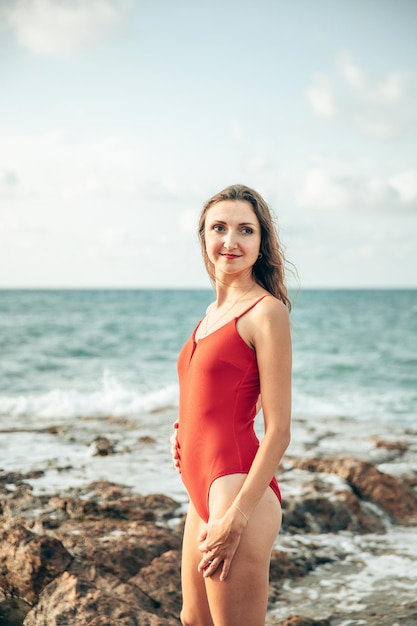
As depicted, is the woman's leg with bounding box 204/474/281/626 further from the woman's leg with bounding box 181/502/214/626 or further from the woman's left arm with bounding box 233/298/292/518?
the woman's leg with bounding box 181/502/214/626

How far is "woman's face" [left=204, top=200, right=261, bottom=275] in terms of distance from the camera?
274 cm

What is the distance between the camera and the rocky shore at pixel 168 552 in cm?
408

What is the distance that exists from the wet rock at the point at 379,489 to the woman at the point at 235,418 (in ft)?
13.7

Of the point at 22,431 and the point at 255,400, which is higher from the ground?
the point at 255,400

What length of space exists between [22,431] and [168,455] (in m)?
3.03

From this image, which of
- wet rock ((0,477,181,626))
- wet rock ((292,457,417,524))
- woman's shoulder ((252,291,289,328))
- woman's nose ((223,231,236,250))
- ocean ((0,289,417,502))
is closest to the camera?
woman's shoulder ((252,291,289,328))

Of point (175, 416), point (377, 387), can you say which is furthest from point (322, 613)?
point (377, 387)

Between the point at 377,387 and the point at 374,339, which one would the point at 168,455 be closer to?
the point at 377,387

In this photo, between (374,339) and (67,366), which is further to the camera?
(374,339)

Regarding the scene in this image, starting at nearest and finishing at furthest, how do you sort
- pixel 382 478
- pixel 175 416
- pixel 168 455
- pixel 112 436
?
pixel 382 478 → pixel 168 455 → pixel 112 436 → pixel 175 416

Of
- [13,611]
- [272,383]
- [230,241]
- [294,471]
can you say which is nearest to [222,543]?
[272,383]

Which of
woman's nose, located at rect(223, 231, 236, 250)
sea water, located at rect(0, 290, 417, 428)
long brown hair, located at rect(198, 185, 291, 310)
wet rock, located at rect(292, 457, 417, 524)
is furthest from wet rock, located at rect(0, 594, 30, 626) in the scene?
wet rock, located at rect(292, 457, 417, 524)

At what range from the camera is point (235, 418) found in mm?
2590

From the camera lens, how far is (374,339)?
33.8 meters
